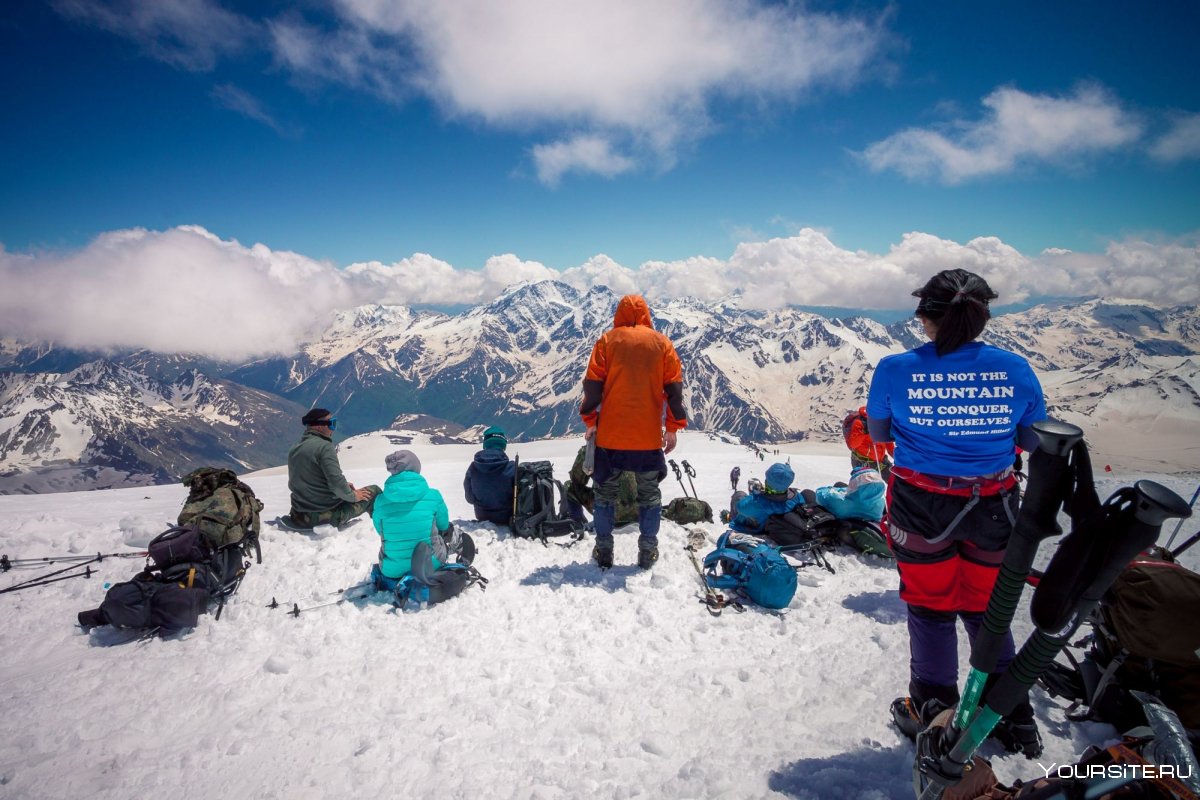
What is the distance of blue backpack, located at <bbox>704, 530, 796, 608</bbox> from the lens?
664 centimetres

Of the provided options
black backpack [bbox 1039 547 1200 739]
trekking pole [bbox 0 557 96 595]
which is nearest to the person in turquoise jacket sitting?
black backpack [bbox 1039 547 1200 739]

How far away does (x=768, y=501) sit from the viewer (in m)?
8.98

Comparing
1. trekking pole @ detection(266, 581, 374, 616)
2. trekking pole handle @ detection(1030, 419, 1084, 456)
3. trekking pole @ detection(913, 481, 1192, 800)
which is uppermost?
trekking pole handle @ detection(1030, 419, 1084, 456)

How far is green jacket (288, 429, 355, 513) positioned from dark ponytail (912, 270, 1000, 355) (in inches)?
389

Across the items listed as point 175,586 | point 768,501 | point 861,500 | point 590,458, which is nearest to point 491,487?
point 590,458

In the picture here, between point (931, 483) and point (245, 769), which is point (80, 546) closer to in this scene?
point (245, 769)

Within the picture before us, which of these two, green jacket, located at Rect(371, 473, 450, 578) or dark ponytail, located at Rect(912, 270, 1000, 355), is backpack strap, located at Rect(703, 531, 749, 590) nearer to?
green jacket, located at Rect(371, 473, 450, 578)

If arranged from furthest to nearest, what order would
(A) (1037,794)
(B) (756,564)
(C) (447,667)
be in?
(B) (756,564)
(C) (447,667)
(A) (1037,794)

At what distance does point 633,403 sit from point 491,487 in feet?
13.9

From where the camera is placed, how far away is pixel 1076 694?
4.53 metres

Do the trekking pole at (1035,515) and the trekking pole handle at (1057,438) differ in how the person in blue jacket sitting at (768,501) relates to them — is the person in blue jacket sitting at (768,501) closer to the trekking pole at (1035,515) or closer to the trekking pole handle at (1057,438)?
the trekking pole at (1035,515)

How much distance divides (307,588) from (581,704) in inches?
201

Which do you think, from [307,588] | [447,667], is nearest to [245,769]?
[447,667]
